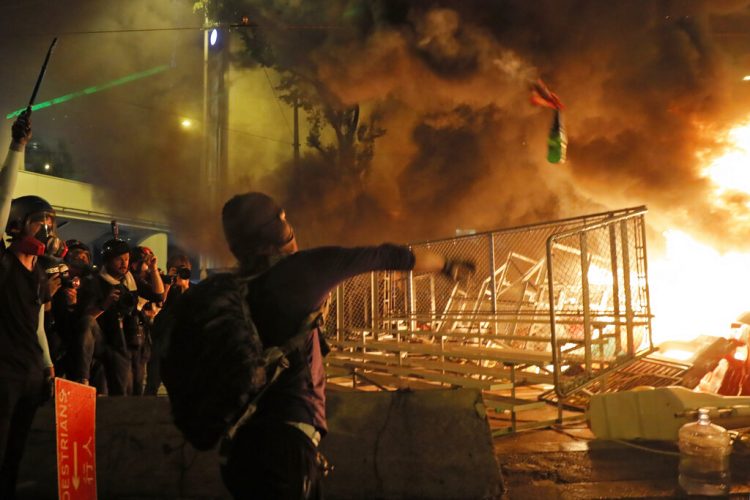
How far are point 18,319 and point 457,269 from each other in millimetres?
2307

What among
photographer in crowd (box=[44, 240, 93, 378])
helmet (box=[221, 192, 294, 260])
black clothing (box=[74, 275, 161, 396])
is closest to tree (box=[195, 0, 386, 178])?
photographer in crowd (box=[44, 240, 93, 378])

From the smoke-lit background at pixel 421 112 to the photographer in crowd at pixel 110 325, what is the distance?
19.2 ft

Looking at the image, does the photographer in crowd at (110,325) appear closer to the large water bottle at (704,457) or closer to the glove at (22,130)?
the glove at (22,130)

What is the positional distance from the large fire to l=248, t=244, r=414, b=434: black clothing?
7887 millimetres

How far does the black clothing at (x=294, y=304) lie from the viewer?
178 cm

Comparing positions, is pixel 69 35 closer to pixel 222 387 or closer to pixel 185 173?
pixel 185 173

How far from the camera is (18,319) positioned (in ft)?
9.38

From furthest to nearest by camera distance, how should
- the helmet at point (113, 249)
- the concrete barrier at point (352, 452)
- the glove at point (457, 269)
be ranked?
the helmet at point (113, 249), the concrete barrier at point (352, 452), the glove at point (457, 269)

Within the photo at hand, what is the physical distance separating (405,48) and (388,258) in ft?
25.2

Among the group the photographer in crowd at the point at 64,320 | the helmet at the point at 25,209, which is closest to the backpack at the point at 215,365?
the helmet at the point at 25,209

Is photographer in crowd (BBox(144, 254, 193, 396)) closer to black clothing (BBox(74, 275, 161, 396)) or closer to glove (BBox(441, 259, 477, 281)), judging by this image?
black clothing (BBox(74, 275, 161, 396))

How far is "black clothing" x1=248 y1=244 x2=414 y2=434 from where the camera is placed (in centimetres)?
178

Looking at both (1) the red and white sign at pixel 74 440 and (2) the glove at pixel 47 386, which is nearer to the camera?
(1) the red and white sign at pixel 74 440

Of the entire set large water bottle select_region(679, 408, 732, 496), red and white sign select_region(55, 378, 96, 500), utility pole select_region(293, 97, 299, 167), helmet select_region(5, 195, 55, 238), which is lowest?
large water bottle select_region(679, 408, 732, 496)
